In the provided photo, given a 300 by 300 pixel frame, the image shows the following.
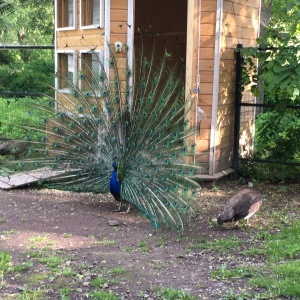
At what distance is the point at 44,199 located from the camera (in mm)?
7969

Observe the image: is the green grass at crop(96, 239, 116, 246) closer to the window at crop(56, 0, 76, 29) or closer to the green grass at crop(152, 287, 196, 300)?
the green grass at crop(152, 287, 196, 300)

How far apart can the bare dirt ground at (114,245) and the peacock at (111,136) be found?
47cm

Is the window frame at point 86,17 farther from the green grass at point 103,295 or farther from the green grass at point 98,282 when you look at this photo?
the green grass at point 103,295

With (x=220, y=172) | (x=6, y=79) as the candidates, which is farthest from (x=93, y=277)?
(x=6, y=79)

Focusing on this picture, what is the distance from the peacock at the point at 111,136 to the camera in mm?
7051

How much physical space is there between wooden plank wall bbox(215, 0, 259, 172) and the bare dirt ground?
3.56ft

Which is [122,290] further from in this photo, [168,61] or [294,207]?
[168,61]

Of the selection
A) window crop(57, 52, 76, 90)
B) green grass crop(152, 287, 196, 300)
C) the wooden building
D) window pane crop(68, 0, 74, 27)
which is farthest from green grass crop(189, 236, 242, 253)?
window pane crop(68, 0, 74, 27)

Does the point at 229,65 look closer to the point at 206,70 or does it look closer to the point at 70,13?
the point at 206,70

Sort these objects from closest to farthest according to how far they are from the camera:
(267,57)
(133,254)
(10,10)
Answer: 1. (133,254)
2. (267,57)
3. (10,10)

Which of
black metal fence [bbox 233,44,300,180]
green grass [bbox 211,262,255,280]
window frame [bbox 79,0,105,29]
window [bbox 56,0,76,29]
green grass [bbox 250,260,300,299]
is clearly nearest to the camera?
green grass [bbox 250,260,300,299]

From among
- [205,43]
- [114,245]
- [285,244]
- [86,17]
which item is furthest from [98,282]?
[86,17]

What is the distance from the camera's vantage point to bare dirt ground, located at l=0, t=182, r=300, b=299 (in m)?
4.75

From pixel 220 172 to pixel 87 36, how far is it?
3.42 meters
